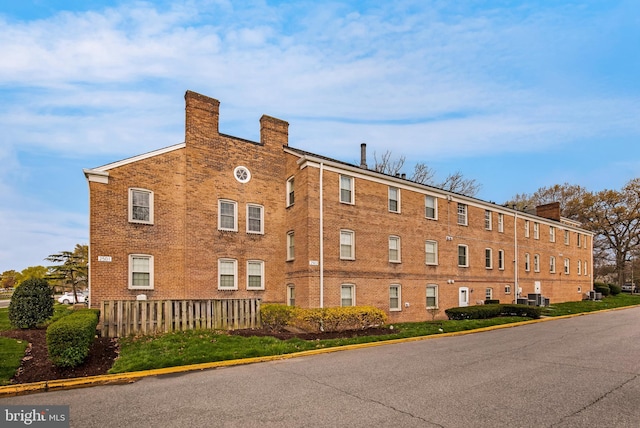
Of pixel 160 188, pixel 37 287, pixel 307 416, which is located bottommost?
pixel 307 416

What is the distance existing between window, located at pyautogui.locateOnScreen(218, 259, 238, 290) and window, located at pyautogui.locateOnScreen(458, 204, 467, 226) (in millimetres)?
15852

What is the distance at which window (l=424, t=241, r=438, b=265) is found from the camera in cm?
2459

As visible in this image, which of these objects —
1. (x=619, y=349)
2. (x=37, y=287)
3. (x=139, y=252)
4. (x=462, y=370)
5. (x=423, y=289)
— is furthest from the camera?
(x=423, y=289)

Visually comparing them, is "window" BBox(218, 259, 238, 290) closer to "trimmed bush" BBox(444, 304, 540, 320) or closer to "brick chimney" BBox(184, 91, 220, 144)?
"brick chimney" BBox(184, 91, 220, 144)

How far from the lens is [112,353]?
10953 millimetres

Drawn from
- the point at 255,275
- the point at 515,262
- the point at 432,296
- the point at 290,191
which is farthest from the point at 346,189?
the point at 515,262

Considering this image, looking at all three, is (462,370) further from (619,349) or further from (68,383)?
(68,383)

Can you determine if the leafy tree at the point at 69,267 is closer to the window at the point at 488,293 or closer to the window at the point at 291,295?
the window at the point at 291,295

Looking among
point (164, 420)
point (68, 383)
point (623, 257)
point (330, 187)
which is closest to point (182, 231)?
point (330, 187)

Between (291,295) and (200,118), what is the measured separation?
10.1 m

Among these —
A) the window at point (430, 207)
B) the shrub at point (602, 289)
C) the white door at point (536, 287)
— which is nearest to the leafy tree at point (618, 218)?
the shrub at point (602, 289)

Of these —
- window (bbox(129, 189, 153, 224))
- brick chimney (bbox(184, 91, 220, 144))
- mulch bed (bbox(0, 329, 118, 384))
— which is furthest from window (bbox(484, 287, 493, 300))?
mulch bed (bbox(0, 329, 118, 384))

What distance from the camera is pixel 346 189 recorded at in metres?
21.0

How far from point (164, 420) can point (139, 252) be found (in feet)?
42.6
